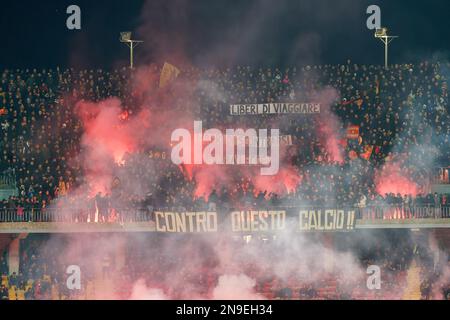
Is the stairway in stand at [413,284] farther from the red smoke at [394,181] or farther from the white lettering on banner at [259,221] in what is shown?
the red smoke at [394,181]

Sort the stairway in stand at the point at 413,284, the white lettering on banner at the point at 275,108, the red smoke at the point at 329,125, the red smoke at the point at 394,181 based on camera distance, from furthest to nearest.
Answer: the white lettering on banner at the point at 275,108, the red smoke at the point at 329,125, the red smoke at the point at 394,181, the stairway in stand at the point at 413,284

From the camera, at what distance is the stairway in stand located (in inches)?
856

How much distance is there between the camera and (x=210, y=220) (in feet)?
73.3

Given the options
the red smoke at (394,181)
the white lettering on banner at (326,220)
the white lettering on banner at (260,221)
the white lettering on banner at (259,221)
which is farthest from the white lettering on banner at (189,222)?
the red smoke at (394,181)

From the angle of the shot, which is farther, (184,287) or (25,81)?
(25,81)

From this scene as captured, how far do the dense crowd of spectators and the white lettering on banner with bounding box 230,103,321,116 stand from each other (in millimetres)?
222

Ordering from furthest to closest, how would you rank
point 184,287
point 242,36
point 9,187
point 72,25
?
point 242,36 → point 72,25 → point 9,187 → point 184,287

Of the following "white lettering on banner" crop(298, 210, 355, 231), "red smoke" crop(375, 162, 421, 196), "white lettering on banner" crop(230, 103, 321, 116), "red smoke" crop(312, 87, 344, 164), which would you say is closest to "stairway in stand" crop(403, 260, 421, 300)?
"white lettering on banner" crop(298, 210, 355, 231)

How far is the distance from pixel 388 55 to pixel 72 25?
12712 millimetres

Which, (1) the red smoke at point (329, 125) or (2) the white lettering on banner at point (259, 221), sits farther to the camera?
(1) the red smoke at point (329, 125)

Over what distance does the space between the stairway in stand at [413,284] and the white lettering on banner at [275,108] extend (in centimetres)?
681

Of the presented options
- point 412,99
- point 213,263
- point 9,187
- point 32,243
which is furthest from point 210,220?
point 412,99

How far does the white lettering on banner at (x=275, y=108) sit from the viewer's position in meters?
26.6

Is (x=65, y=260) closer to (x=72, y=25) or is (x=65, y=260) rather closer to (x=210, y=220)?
(x=210, y=220)
